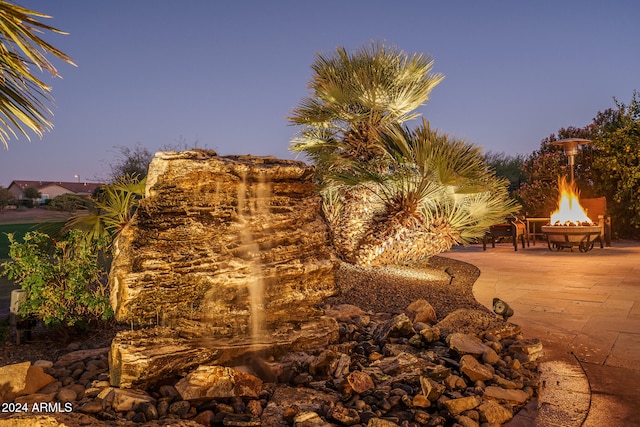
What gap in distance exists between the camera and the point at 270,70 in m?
17.6

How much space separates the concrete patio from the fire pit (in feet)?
1.69

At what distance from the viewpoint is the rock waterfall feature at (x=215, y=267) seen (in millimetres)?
2734

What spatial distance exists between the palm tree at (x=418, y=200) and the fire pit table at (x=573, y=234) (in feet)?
9.30

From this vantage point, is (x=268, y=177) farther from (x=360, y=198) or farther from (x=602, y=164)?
(x=602, y=164)

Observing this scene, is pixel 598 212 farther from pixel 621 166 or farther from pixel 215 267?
pixel 215 267

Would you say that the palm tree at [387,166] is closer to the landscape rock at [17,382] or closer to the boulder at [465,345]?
the boulder at [465,345]

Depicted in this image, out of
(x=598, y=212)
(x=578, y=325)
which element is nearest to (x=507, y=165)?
(x=598, y=212)

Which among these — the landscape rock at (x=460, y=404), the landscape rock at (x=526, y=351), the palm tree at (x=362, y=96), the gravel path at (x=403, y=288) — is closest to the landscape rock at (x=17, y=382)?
the landscape rock at (x=460, y=404)

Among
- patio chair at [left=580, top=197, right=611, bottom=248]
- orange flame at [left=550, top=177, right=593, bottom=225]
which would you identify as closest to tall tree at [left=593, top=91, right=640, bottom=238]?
patio chair at [left=580, top=197, right=611, bottom=248]

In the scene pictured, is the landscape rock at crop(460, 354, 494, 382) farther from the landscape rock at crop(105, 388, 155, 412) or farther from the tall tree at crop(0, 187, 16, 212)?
the tall tree at crop(0, 187, 16, 212)

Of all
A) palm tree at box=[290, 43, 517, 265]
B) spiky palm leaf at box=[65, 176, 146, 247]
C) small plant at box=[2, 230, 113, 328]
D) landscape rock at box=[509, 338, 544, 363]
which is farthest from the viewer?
palm tree at box=[290, 43, 517, 265]

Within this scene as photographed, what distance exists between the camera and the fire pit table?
9781mm

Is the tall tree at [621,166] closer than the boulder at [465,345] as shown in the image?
No

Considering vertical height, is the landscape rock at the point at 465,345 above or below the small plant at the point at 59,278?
below
